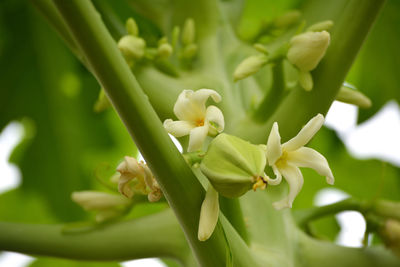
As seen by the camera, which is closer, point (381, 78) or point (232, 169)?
point (232, 169)

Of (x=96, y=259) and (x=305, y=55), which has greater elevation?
(x=305, y=55)

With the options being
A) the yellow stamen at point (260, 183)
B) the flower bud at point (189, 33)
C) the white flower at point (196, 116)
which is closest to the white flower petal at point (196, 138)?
the white flower at point (196, 116)

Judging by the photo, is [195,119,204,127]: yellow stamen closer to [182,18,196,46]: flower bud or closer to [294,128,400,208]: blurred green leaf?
[182,18,196,46]: flower bud

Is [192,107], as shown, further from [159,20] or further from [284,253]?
[159,20]

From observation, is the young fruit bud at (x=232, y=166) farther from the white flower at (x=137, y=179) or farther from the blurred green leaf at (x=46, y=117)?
the blurred green leaf at (x=46, y=117)

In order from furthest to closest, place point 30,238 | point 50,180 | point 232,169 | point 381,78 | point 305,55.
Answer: point 50,180, point 381,78, point 30,238, point 305,55, point 232,169

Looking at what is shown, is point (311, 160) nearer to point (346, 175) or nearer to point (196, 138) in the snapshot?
point (196, 138)

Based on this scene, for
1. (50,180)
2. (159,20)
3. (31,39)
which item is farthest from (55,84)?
(159,20)

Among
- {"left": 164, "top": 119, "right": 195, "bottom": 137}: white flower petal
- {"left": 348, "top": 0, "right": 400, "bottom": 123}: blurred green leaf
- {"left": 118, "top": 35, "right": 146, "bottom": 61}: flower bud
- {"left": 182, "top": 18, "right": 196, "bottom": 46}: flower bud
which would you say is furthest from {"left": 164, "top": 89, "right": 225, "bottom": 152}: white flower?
{"left": 348, "top": 0, "right": 400, "bottom": 123}: blurred green leaf
